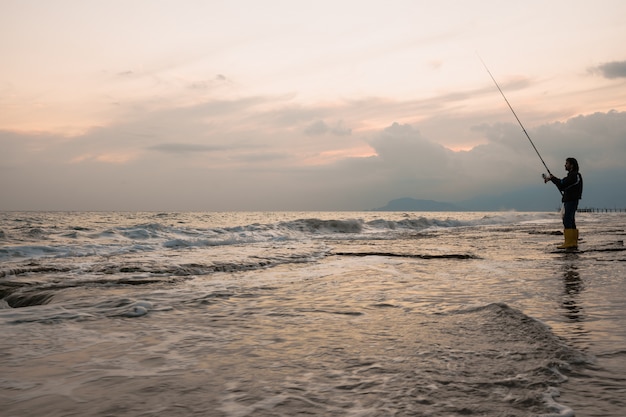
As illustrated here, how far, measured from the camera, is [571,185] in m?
12.7

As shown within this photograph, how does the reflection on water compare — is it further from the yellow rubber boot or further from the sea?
the yellow rubber boot

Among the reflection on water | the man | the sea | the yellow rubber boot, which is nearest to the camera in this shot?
the sea

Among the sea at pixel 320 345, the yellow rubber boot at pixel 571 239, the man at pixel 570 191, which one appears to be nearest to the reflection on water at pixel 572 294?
the sea at pixel 320 345

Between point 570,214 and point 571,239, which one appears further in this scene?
point 570,214

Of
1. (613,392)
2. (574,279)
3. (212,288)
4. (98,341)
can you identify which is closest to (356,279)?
(212,288)

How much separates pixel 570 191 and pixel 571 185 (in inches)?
6.7

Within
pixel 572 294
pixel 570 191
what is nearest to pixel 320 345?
pixel 572 294

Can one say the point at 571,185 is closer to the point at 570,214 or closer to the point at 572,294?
the point at 570,214

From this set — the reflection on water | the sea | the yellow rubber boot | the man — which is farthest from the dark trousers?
the sea

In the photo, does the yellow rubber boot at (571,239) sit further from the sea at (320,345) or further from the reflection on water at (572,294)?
the sea at (320,345)

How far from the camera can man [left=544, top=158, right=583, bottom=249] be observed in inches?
495

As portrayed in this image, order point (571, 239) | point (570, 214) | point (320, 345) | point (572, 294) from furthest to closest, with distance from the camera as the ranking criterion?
point (570, 214) → point (571, 239) → point (572, 294) → point (320, 345)

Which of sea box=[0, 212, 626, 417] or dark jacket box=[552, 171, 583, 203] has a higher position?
dark jacket box=[552, 171, 583, 203]

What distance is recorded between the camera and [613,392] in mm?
2564
